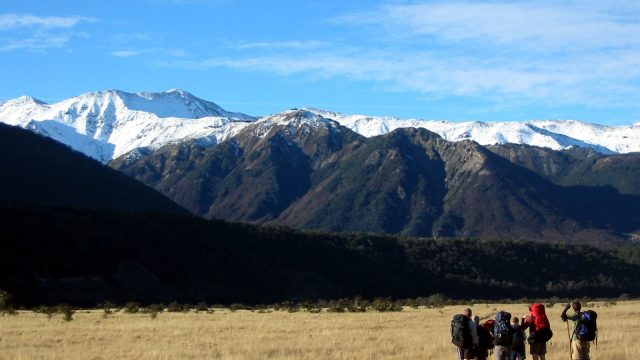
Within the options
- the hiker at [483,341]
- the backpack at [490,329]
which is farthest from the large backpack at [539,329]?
the hiker at [483,341]

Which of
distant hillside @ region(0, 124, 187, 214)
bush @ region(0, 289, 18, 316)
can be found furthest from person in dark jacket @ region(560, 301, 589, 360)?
distant hillside @ region(0, 124, 187, 214)

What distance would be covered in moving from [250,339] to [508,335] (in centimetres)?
1364

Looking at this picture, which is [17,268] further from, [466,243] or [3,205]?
[466,243]

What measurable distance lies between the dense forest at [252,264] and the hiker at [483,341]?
60669 millimetres

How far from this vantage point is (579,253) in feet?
517

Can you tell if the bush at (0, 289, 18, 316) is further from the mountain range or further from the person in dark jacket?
the person in dark jacket

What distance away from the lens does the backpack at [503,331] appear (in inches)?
910

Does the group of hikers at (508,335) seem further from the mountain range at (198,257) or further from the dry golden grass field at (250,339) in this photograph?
the mountain range at (198,257)

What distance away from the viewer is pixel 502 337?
23125mm

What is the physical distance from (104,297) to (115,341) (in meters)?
56.9

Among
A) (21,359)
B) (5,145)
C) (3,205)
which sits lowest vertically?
(21,359)

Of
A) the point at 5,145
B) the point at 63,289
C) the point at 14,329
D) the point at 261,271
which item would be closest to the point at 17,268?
the point at 63,289

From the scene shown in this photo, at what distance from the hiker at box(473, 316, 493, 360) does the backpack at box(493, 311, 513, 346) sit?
16 centimetres

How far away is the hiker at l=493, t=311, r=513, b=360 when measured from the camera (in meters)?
23.1
